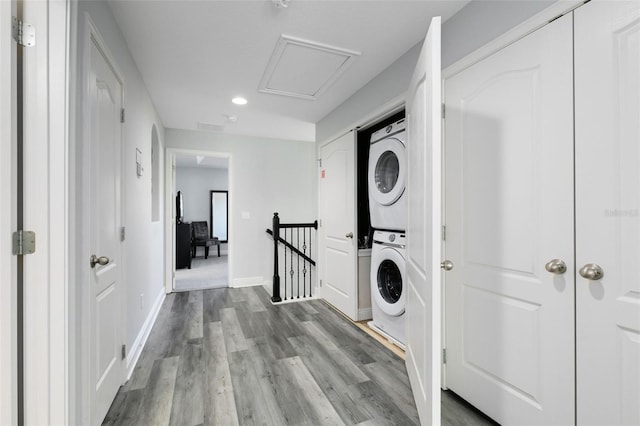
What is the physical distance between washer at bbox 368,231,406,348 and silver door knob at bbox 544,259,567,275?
1.16 metres

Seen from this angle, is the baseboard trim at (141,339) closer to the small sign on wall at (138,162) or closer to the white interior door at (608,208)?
the small sign on wall at (138,162)

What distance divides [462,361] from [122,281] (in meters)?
2.13

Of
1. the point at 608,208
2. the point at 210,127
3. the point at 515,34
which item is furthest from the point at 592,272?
the point at 210,127

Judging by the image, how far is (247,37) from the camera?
196 centimetres

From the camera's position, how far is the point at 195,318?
3.03 m

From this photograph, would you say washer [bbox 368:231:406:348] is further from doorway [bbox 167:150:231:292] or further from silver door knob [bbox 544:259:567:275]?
doorway [bbox 167:150:231:292]

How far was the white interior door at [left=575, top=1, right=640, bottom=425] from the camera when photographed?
3.34ft

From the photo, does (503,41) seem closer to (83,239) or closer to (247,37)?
(247,37)
